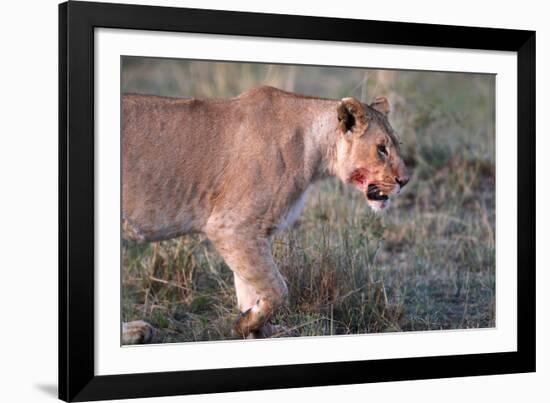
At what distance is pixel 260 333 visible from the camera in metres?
7.59

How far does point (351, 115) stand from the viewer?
7832 mm

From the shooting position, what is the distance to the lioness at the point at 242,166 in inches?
290

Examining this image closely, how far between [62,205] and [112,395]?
1.20 metres

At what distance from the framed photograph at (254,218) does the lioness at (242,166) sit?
13mm

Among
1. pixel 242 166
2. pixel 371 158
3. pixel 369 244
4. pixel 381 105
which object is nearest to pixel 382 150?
pixel 371 158

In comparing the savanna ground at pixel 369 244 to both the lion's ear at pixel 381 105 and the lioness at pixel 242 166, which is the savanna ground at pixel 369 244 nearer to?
the lioness at pixel 242 166

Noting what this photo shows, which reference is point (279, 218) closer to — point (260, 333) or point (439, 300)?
point (260, 333)

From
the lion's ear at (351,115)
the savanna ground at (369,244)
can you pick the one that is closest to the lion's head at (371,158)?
the lion's ear at (351,115)

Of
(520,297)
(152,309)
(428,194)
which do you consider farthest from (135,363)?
(428,194)

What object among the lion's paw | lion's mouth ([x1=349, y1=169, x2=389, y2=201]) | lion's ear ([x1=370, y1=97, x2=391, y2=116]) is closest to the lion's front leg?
the lion's paw

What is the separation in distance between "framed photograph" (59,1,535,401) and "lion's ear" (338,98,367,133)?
0.01 metres

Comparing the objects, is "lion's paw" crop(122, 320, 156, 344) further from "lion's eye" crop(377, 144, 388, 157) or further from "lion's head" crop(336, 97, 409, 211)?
"lion's eye" crop(377, 144, 388, 157)

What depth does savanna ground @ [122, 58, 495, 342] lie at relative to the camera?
8.27m

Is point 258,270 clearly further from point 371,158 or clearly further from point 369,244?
point 369,244
